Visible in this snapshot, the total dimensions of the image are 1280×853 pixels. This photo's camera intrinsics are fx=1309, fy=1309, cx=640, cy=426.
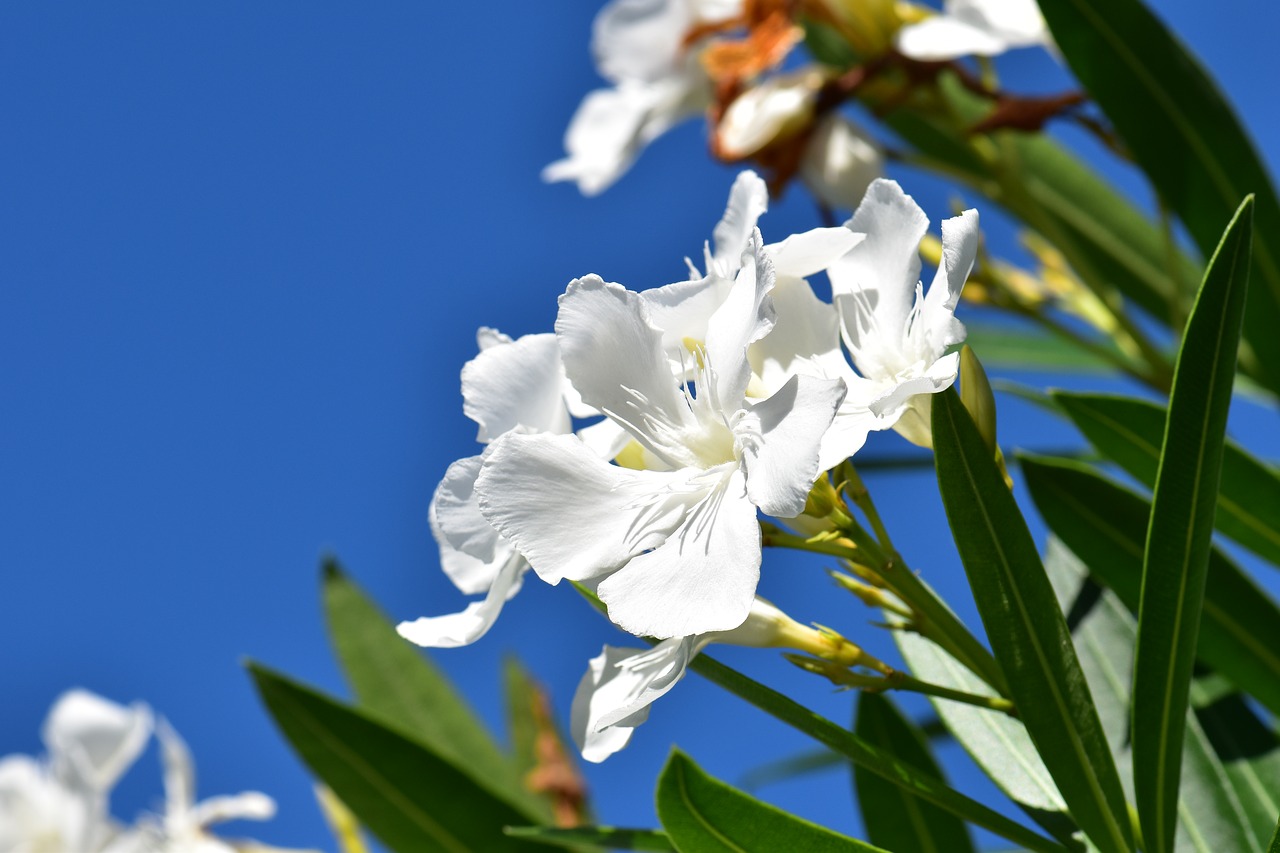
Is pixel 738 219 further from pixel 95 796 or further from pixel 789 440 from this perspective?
pixel 95 796

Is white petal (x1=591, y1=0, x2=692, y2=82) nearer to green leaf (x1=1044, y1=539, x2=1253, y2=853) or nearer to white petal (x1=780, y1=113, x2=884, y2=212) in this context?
white petal (x1=780, y1=113, x2=884, y2=212)

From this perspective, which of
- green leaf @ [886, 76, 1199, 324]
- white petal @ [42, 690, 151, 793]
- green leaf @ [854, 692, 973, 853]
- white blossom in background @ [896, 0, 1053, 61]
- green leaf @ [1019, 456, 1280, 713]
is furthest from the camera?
green leaf @ [886, 76, 1199, 324]

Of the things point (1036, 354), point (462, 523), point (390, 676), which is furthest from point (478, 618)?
point (1036, 354)

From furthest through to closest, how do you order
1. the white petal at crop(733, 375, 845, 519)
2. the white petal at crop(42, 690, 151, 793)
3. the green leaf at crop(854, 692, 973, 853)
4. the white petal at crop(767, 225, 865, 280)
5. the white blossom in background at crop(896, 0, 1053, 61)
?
the white petal at crop(42, 690, 151, 793), the white blossom in background at crop(896, 0, 1053, 61), the green leaf at crop(854, 692, 973, 853), the white petal at crop(767, 225, 865, 280), the white petal at crop(733, 375, 845, 519)

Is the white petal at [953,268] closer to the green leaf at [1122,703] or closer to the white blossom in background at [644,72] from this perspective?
the green leaf at [1122,703]

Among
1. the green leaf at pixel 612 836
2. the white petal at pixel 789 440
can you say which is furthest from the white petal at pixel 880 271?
the green leaf at pixel 612 836

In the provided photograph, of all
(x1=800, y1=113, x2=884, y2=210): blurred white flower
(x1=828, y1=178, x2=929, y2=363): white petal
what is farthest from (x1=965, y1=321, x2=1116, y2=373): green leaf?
(x1=828, y1=178, x2=929, y2=363): white petal

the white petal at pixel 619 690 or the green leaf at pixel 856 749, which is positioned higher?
the white petal at pixel 619 690

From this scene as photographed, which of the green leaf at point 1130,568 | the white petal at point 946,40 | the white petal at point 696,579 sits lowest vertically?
the green leaf at point 1130,568
